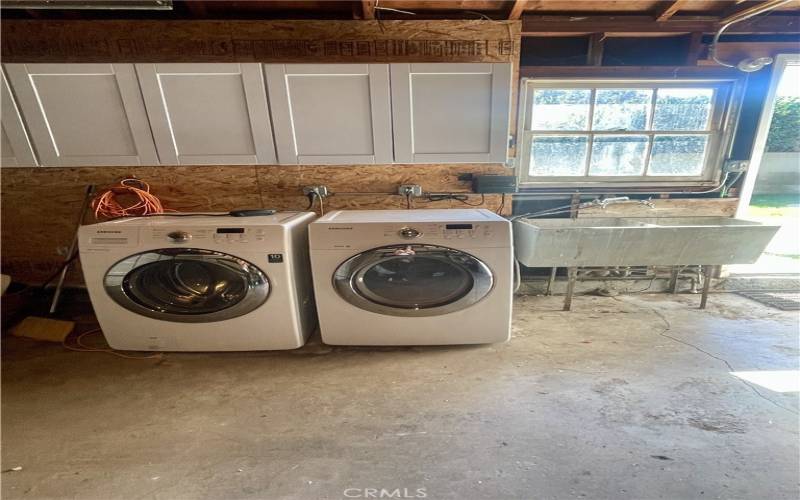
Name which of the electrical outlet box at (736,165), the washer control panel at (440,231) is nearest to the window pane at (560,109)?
the electrical outlet box at (736,165)

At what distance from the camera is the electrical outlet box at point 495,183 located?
76.4 inches

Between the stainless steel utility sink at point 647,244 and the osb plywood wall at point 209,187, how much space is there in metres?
0.50

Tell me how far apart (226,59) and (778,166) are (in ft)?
13.7

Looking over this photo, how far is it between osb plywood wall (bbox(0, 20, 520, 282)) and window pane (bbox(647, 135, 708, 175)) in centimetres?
120

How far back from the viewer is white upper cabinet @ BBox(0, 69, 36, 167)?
1665 millimetres

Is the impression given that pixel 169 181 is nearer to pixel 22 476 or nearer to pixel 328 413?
pixel 22 476

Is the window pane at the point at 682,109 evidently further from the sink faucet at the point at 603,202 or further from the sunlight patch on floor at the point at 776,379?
the sunlight patch on floor at the point at 776,379

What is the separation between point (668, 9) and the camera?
1.72 m

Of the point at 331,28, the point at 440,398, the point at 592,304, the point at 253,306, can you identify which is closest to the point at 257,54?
the point at 331,28

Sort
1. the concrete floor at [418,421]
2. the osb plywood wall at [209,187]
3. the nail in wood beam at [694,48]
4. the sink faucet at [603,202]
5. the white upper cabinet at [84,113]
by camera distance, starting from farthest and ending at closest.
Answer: the sink faucet at [603,202] → the osb plywood wall at [209,187] → the nail in wood beam at [694,48] → the white upper cabinet at [84,113] → the concrete floor at [418,421]

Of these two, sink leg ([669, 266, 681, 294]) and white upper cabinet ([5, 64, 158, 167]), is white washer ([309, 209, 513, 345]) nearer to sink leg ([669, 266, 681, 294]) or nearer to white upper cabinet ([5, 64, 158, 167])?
white upper cabinet ([5, 64, 158, 167])

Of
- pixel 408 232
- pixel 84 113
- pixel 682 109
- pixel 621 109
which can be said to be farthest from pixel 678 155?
pixel 84 113

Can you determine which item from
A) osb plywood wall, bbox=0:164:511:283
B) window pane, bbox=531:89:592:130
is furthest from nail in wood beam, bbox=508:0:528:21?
osb plywood wall, bbox=0:164:511:283

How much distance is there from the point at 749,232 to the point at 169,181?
3776mm
